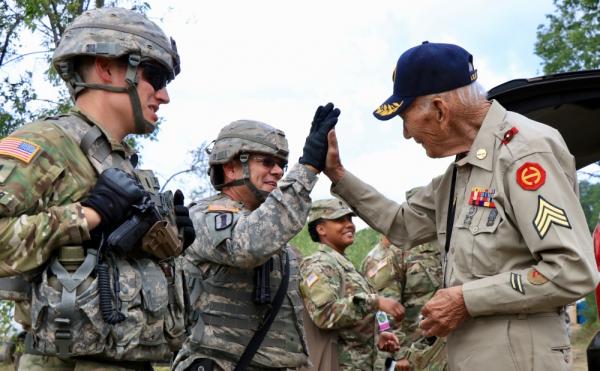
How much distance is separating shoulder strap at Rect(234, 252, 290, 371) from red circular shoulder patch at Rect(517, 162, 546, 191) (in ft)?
5.91

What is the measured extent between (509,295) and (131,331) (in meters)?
1.68

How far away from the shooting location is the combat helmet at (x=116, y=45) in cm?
420

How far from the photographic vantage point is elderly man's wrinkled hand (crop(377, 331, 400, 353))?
7340 millimetres

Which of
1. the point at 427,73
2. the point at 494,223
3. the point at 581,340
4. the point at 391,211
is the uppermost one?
the point at 427,73

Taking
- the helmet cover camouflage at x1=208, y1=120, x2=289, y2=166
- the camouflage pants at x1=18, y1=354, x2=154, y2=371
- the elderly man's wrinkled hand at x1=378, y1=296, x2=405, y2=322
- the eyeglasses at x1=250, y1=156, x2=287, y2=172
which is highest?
the helmet cover camouflage at x1=208, y1=120, x2=289, y2=166

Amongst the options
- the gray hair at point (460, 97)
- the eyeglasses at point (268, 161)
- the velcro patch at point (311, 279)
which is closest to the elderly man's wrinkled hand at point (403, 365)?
the velcro patch at point (311, 279)

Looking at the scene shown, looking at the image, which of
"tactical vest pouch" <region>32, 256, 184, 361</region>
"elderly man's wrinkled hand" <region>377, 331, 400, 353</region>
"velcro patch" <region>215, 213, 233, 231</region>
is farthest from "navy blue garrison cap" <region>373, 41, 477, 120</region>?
"elderly man's wrinkled hand" <region>377, 331, 400, 353</region>

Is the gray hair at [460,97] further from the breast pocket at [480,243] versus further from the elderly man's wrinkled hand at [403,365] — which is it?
the elderly man's wrinkled hand at [403,365]

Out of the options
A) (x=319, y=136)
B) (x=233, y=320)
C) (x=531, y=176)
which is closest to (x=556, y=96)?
(x=531, y=176)

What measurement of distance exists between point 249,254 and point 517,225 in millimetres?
1503

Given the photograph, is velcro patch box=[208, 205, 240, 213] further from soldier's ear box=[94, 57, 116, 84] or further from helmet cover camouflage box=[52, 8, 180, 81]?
soldier's ear box=[94, 57, 116, 84]

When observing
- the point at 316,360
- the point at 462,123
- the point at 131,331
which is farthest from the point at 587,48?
the point at 131,331

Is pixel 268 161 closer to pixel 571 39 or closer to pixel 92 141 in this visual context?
pixel 92 141

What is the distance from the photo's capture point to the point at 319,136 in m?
4.85
